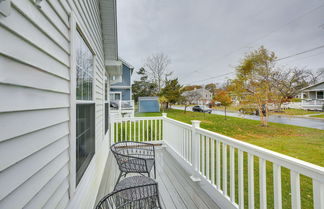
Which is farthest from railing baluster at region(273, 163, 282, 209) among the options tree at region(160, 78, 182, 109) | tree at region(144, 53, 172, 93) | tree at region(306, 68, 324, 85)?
tree at region(144, 53, 172, 93)

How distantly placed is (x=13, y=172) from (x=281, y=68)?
10.5m

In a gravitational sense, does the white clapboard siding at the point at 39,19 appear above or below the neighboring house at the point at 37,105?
above

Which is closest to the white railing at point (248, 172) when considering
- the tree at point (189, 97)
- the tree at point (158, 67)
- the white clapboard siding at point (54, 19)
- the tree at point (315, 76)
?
the white clapboard siding at point (54, 19)

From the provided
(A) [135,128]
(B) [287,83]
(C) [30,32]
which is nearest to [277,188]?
(C) [30,32]

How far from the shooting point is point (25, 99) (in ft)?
2.50

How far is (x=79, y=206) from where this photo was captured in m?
1.56

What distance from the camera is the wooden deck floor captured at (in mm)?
2389

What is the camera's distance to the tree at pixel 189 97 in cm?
1859

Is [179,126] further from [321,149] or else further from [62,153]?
[321,149]

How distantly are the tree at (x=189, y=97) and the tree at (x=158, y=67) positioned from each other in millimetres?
4573

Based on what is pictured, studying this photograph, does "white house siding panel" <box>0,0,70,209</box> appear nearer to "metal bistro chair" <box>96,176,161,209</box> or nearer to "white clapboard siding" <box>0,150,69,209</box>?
"white clapboard siding" <box>0,150,69,209</box>

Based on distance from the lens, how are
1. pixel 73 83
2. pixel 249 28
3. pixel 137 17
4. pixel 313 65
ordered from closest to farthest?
pixel 73 83
pixel 313 65
pixel 249 28
pixel 137 17

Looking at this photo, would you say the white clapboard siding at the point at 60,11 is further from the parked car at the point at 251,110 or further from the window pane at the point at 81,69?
the parked car at the point at 251,110

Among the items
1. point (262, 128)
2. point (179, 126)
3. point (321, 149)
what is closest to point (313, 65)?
point (262, 128)
